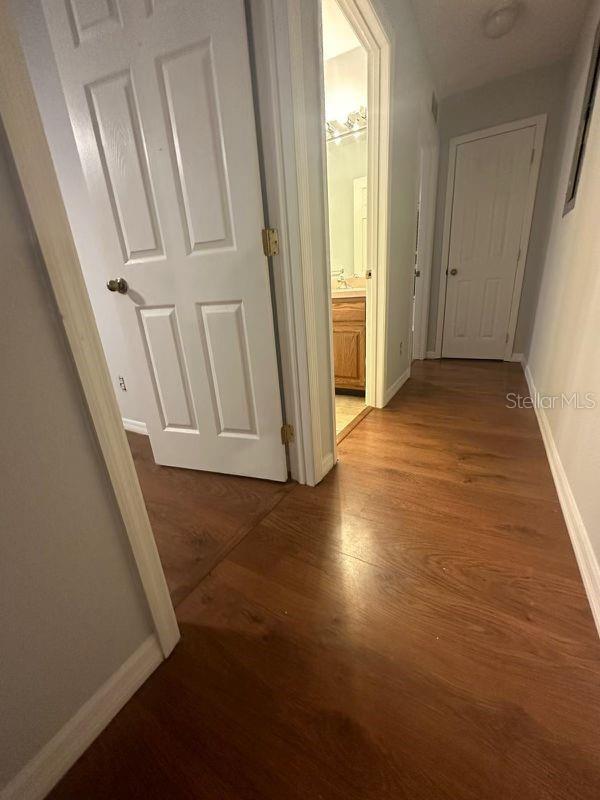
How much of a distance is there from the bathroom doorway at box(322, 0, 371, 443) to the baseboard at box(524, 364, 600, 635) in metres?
1.03

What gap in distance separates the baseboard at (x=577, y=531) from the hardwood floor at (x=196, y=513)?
3.48 ft

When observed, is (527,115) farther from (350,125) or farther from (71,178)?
(71,178)

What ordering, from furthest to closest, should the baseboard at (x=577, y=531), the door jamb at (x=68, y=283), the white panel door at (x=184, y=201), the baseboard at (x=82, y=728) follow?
the white panel door at (x=184, y=201) < the baseboard at (x=577, y=531) < the baseboard at (x=82, y=728) < the door jamb at (x=68, y=283)

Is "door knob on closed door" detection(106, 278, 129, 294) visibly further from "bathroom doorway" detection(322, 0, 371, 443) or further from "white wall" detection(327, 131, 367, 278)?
"white wall" detection(327, 131, 367, 278)

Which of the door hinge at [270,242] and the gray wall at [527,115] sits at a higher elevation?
the gray wall at [527,115]

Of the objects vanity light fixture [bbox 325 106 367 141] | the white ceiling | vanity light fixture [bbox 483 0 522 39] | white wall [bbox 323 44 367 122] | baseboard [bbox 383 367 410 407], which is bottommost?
baseboard [bbox 383 367 410 407]

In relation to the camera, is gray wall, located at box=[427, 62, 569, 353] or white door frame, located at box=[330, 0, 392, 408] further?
gray wall, located at box=[427, 62, 569, 353]

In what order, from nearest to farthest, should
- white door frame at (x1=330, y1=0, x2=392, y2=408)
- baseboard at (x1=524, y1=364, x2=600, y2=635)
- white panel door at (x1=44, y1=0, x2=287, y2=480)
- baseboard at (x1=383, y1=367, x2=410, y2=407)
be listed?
baseboard at (x1=524, y1=364, x2=600, y2=635) < white panel door at (x1=44, y1=0, x2=287, y2=480) < white door frame at (x1=330, y1=0, x2=392, y2=408) < baseboard at (x1=383, y1=367, x2=410, y2=407)

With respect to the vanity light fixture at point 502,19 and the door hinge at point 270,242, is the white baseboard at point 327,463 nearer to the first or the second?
the door hinge at point 270,242

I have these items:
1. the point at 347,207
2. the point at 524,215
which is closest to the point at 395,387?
the point at 347,207

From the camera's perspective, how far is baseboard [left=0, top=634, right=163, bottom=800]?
0.58 metres

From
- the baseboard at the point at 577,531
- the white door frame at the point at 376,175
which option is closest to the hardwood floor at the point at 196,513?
the baseboard at the point at 577,531

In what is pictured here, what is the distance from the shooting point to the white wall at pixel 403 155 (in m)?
1.84

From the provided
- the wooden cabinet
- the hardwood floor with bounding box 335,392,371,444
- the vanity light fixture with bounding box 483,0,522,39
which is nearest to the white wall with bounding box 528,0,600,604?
the vanity light fixture with bounding box 483,0,522,39
